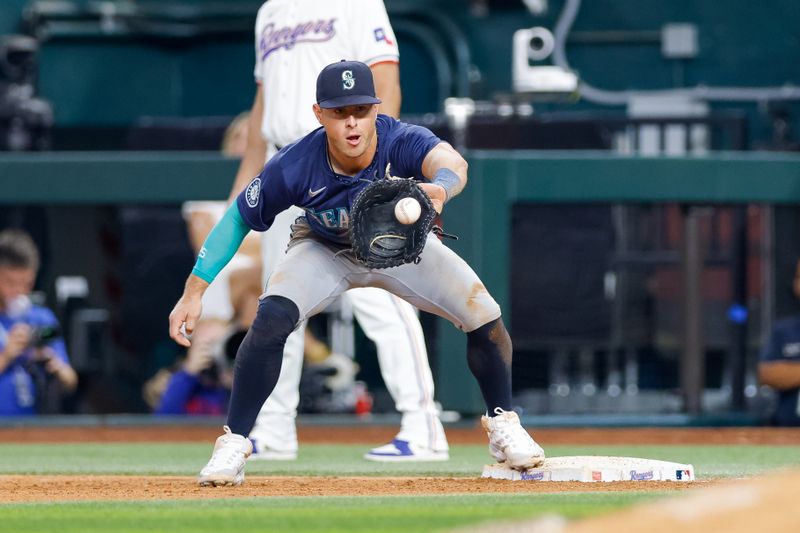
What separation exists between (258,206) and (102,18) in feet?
23.9

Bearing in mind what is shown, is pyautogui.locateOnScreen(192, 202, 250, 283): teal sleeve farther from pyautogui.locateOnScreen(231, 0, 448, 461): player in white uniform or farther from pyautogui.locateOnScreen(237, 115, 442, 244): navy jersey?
pyautogui.locateOnScreen(231, 0, 448, 461): player in white uniform

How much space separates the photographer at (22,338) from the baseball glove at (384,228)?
3765 millimetres

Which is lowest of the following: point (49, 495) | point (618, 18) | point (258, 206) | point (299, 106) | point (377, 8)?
point (49, 495)

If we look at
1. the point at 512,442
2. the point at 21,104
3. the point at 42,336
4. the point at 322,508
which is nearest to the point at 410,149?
the point at 512,442

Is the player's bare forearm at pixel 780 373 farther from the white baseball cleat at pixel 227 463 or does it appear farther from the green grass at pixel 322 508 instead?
the white baseball cleat at pixel 227 463

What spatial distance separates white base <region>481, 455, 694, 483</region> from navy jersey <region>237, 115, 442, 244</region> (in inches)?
35.5

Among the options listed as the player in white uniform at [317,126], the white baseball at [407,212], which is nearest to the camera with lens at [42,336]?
the player in white uniform at [317,126]

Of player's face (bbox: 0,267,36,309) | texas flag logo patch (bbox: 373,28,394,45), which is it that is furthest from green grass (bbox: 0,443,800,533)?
player's face (bbox: 0,267,36,309)

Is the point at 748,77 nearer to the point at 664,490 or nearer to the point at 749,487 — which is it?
the point at 664,490

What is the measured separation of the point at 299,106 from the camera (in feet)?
19.4

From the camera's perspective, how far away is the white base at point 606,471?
15.4ft

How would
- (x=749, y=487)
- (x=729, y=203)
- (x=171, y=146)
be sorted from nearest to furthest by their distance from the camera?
(x=749, y=487) → (x=729, y=203) → (x=171, y=146)

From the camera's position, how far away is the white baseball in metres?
4.33

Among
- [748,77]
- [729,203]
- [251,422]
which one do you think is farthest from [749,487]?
[748,77]
